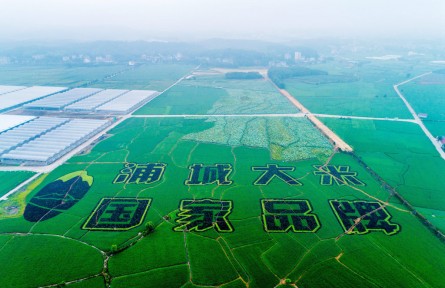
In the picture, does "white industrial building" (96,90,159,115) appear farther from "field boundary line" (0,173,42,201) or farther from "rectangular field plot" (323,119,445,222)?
"rectangular field plot" (323,119,445,222)

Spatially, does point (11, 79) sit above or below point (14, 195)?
above

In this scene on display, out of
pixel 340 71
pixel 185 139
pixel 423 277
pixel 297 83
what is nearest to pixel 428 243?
pixel 423 277

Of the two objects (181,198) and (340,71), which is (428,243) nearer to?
(181,198)

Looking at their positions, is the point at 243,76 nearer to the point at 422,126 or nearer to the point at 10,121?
the point at 422,126

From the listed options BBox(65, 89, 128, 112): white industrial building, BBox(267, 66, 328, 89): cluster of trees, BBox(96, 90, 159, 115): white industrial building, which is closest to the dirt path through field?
BBox(267, 66, 328, 89): cluster of trees

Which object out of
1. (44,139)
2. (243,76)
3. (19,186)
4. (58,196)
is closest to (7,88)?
(44,139)
